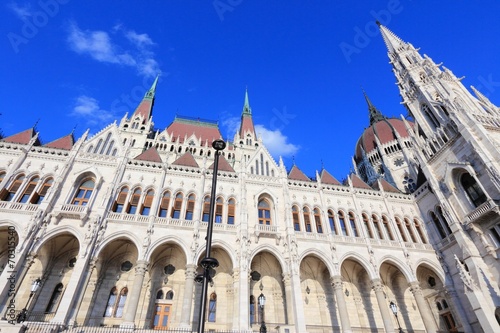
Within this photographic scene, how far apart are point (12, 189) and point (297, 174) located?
73.3 ft

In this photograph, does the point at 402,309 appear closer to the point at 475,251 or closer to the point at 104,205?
the point at 475,251

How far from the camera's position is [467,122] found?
21500 mm

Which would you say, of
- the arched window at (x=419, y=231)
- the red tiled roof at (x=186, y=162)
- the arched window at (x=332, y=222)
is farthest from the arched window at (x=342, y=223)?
the red tiled roof at (x=186, y=162)

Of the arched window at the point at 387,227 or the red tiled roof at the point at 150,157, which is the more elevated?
the red tiled roof at the point at 150,157

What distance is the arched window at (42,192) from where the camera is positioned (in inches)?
723

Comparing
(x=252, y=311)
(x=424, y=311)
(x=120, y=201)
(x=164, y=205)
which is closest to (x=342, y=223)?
(x=424, y=311)

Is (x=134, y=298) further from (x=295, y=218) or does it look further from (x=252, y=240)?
(x=295, y=218)

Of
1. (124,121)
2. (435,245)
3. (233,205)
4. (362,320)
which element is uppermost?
(124,121)

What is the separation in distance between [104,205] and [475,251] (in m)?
26.1

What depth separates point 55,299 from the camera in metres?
17.1

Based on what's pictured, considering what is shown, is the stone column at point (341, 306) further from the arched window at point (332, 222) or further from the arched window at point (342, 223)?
the arched window at point (342, 223)

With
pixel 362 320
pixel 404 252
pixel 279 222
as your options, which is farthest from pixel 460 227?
pixel 279 222

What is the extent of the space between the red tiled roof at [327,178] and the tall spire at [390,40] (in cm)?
2031

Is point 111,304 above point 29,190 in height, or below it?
below
